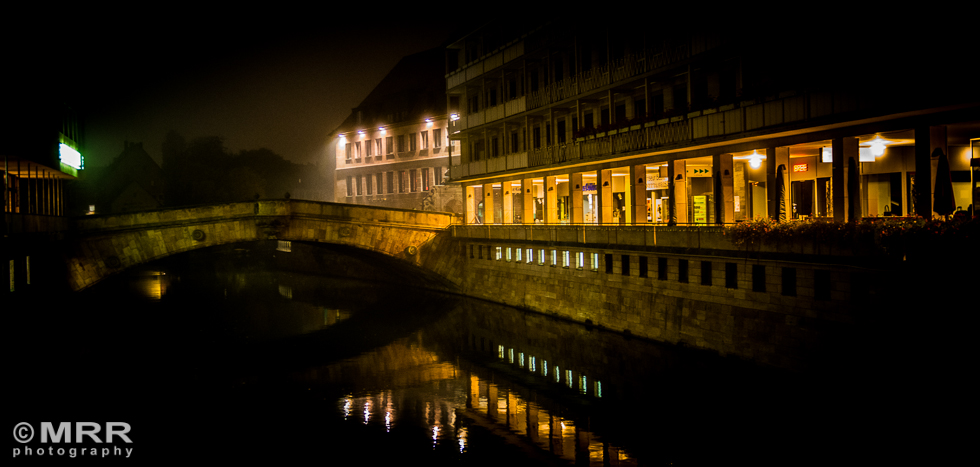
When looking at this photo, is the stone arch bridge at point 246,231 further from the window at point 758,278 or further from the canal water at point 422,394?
the window at point 758,278

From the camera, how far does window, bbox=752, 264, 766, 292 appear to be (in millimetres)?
19100

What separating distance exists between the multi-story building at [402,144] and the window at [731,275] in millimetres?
31787

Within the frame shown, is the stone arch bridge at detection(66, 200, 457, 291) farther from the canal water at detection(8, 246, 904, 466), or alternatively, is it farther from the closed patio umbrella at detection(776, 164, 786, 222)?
the closed patio umbrella at detection(776, 164, 786, 222)

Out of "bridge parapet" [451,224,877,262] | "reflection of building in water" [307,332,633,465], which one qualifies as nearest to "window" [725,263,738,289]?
"bridge parapet" [451,224,877,262]

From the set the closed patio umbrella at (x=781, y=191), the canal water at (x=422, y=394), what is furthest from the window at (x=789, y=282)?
the closed patio umbrella at (x=781, y=191)

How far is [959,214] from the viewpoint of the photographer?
1480 centimetres

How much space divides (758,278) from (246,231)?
22.1 metres

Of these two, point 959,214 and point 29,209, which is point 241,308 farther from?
point 959,214

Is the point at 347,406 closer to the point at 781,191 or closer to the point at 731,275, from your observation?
the point at 731,275

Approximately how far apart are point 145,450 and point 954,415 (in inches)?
638

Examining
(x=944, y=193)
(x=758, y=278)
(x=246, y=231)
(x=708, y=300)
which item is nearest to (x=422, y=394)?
(x=708, y=300)

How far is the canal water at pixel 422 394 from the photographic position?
14852 mm

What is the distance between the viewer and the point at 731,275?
66.6 feet

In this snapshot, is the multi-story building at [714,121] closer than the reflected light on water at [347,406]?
No
